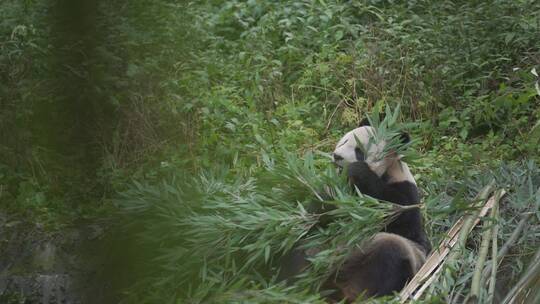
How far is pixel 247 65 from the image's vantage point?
25.6 ft

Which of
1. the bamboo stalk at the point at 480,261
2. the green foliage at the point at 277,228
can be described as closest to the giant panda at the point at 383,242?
the green foliage at the point at 277,228

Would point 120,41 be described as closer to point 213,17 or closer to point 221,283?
point 221,283

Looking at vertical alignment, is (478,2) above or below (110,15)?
below

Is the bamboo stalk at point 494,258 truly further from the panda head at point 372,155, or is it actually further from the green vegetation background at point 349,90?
the panda head at point 372,155

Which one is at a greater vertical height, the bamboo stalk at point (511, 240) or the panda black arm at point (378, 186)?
the panda black arm at point (378, 186)

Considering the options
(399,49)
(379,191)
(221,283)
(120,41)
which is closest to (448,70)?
(399,49)

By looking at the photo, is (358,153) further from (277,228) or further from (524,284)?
(524,284)

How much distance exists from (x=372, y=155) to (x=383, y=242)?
22.1 inches

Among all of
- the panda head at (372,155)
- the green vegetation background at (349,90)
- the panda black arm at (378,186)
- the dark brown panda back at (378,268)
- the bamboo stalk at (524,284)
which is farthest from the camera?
the green vegetation background at (349,90)

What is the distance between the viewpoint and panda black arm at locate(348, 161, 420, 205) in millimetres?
4414

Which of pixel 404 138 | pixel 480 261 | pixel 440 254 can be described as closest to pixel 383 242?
pixel 440 254

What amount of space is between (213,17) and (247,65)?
1.07 m

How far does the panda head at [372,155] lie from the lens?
458 cm

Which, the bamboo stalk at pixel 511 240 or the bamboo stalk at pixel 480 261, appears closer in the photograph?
the bamboo stalk at pixel 480 261
